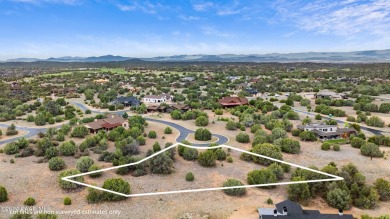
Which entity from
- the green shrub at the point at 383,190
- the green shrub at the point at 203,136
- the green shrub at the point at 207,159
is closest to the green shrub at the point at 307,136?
the green shrub at the point at 203,136

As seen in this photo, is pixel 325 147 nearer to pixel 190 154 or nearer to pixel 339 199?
pixel 339 199

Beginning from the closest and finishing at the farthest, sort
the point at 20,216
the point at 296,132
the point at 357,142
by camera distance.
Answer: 1. the point at 20,216
2. the point at 357,142
3. the point at 296,132

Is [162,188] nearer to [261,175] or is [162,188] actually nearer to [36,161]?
[261,175]

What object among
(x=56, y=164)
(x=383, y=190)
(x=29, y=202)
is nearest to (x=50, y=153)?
(x=56, y=164)

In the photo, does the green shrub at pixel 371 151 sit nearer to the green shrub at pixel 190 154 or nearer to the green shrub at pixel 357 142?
the green shrub at pixel 357 142

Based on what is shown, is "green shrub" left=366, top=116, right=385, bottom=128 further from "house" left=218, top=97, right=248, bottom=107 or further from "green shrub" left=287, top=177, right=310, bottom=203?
"green shrub" left=287, top=177, right=310, bottom=203

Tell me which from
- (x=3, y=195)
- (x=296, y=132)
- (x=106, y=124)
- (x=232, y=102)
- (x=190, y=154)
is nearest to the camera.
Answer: (x=3, y=195)

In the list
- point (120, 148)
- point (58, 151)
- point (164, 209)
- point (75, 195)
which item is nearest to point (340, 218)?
point (164, 209)

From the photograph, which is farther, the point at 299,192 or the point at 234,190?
the point at 234,190

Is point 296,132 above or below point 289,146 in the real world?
below
